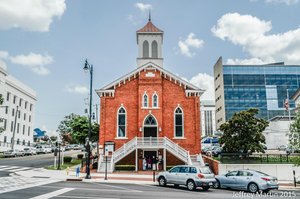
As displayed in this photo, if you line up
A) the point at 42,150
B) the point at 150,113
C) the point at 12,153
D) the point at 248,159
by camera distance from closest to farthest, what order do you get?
the point at 248,159 < the point at 150,113 < the point at 12,153 < the point at 42,150

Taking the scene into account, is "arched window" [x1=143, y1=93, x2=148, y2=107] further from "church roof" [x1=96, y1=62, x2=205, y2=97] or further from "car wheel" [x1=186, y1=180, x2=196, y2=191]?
"car wheel" [x1=186, y1=180, x2=196, y2=191]

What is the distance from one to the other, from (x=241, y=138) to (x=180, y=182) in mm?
12669

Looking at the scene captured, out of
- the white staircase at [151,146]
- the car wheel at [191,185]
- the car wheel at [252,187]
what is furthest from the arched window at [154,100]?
the car wheel at [252,187]

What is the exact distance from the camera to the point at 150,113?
33438 millimetres

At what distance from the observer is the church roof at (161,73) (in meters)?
34.2

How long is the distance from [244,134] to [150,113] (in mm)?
10313

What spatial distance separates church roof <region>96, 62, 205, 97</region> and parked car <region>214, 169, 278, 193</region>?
1506cm

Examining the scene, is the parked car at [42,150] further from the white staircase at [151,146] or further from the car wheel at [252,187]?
the car wheel at [252,187]

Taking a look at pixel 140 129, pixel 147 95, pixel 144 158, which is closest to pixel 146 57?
pixel 147 95

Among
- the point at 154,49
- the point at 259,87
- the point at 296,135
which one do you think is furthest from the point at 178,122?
the point at 259,87

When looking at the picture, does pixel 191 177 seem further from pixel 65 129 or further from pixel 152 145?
pixel 65 129

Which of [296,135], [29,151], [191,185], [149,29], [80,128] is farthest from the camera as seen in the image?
[29,151]

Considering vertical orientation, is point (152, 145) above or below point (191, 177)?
above

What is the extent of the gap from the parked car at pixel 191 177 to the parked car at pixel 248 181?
1.50 meters
